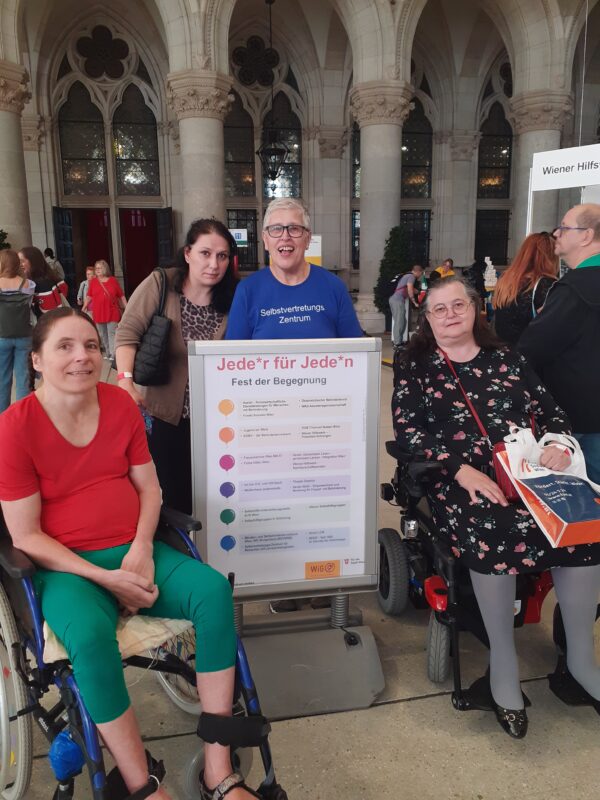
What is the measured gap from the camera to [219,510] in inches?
97.7

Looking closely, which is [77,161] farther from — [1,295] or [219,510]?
[219,510]

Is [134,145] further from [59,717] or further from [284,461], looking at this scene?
[59,717]

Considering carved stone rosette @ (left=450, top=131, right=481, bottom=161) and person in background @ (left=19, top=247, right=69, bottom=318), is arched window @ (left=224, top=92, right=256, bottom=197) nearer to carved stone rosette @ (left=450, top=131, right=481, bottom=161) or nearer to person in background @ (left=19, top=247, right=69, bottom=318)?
carved stone rosette @ (left=450, top=131, right=481, bottom=161)

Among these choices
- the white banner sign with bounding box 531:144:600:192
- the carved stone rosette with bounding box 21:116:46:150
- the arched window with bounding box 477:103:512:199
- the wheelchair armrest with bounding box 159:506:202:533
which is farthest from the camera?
the arched window with bounding box 477:103:512:199

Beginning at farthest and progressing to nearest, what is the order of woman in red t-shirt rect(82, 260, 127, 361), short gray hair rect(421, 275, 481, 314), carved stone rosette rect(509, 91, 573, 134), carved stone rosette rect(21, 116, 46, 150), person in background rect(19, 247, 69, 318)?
carved stone rosette rect(21, 116, 46, 150) → carved stone rosette rect(509, 91, 573, 134) → woman in red t-shirt rect(82, 260, 127, 361) → person in background rect(19, 247, 69, 318) → short gray hair rect(421, 275, 481, 314)

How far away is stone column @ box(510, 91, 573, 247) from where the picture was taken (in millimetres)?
14133

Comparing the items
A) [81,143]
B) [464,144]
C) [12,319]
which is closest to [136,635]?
[12,319]

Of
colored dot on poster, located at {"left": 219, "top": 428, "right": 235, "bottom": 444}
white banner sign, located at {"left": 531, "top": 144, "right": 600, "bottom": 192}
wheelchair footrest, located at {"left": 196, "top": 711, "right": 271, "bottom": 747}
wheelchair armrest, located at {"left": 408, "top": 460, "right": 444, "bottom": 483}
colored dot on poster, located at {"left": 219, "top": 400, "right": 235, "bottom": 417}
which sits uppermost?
A: white banner sign, located at {"left": 531, "top": 144, "right": 600, "bottom": 192}

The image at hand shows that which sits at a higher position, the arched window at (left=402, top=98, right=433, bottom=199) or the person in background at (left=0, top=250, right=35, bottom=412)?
the arched window at (left=402, top=98, right=433, bottom=199)

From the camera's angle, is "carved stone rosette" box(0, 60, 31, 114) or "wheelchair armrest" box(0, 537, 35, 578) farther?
"carved stone rosette" box(0, 60, 31, 114)

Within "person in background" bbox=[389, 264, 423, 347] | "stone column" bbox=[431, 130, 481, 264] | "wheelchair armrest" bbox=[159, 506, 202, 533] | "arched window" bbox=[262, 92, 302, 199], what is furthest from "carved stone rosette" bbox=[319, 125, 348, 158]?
"wheelchair armrest" bbox=[159, 506, 202, 533]

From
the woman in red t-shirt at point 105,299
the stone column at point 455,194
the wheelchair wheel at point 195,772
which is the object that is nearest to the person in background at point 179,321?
the wheelchair wheel at point 195,772

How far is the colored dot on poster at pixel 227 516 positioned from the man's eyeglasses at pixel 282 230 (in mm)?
1141

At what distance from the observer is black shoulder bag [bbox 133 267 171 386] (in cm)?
276
